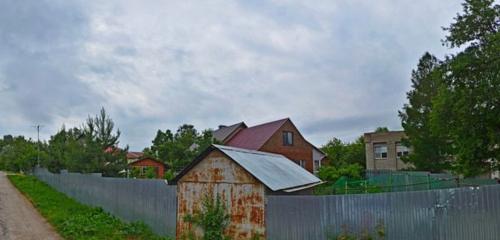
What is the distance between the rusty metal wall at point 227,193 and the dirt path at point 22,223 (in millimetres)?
4617

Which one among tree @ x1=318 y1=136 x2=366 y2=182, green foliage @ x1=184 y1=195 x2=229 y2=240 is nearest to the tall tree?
green foliage @ x1=184 y1=195 x2=229 y2=240

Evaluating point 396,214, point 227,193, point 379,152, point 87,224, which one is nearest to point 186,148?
point 87,224

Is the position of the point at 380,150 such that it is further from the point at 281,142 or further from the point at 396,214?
the point at 396,214

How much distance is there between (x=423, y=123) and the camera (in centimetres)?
3256

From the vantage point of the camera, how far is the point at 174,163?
3497 cm

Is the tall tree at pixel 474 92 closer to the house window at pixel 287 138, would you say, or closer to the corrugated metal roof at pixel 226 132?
the house window at pixel 287 138

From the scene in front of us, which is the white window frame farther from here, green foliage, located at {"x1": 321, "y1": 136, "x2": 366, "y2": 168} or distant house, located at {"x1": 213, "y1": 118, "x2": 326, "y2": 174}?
distant house, located at {"x1": 213, "y1": 118, "x2": 326, "y2": 174}

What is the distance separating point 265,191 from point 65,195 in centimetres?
1965

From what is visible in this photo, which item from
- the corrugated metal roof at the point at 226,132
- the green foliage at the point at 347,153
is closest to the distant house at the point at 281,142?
the corrugated metal roof at the point at 226,132

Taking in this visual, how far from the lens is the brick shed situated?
36.4 feet

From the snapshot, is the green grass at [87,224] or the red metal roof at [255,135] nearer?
the green grass at [87,224]

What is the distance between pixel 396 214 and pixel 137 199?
9.92 meters

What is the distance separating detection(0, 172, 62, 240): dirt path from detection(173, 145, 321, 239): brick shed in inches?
186

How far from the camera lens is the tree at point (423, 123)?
104 feet
